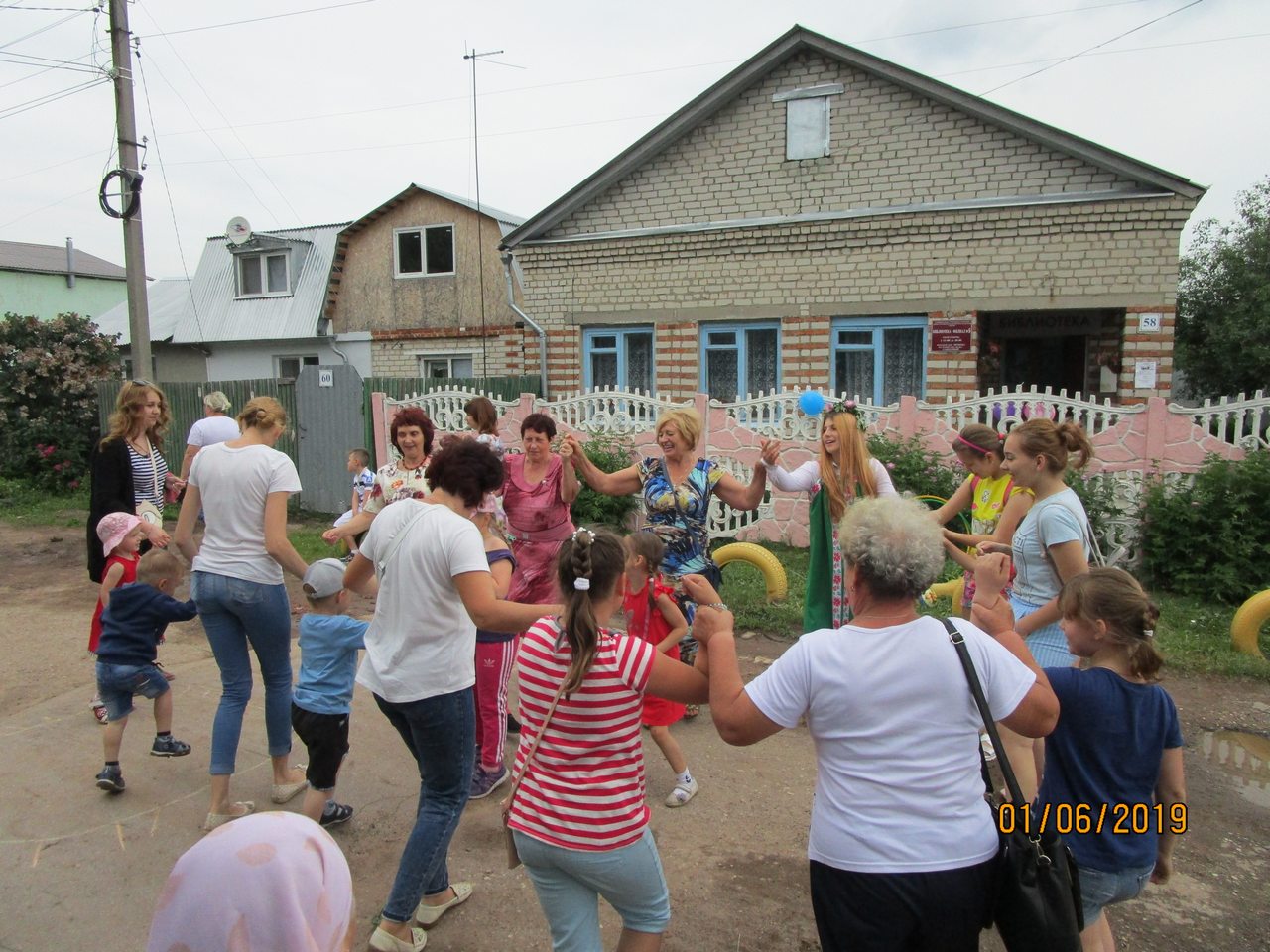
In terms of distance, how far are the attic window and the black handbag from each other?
12.2 metres

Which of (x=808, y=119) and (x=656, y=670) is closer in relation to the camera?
(x=656, y=670)

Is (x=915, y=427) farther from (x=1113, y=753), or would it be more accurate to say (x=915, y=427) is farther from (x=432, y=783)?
(x=432, y=783)

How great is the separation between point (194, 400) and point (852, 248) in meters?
10.6

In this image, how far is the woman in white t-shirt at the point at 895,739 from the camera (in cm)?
185

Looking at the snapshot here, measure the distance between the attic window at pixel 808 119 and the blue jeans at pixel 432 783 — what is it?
11.8 m

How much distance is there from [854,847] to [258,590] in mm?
2821

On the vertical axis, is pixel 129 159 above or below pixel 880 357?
above

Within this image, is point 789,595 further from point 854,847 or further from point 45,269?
point 45,269

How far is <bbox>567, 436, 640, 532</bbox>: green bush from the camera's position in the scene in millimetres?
9625

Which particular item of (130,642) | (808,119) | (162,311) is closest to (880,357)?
(808,119)

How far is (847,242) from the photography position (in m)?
12.5

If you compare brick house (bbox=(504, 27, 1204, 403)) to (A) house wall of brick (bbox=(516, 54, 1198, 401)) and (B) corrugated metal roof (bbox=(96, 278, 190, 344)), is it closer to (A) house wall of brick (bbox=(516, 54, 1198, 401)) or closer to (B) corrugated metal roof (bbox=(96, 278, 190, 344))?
(A) house wall of brick (bbox=(516, 54, 1198, 401))
